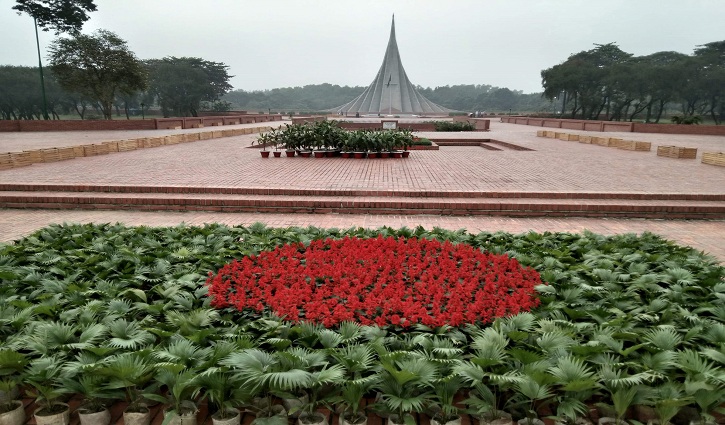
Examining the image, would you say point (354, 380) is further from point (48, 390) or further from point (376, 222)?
point (376, 222)

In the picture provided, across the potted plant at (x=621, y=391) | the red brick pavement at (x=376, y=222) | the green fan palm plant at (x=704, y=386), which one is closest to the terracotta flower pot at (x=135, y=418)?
the potted plant at (x=621, y=391)

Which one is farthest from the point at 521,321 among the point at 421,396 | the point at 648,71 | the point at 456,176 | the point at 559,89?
the point at 559,89

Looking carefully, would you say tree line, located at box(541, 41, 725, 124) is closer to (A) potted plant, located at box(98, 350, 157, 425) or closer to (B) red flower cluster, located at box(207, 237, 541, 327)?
(B) red flower cluster, located at box(207, 237, 541, 327)

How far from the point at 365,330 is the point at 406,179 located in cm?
696

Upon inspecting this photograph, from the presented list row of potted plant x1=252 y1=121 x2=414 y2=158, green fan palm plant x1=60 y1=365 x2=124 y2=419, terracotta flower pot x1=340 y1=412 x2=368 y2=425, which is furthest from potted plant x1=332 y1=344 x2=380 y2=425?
row of potted plant x1=252 y1=121 x2=414 y2=158

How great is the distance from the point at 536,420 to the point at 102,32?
3642cm

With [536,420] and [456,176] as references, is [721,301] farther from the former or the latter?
[456,176]

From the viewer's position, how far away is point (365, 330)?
2.79 meters

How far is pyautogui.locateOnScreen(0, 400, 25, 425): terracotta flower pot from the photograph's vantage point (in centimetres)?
229

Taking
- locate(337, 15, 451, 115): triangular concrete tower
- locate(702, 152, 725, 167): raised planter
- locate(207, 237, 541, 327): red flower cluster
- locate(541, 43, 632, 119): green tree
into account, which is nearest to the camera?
locate(207, 237, 541, 327): red flower cluster

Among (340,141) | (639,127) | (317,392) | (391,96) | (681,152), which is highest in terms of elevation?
(391,96)

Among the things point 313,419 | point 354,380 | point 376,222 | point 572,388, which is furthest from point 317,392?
point 376,222

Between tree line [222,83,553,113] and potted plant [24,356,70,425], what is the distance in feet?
265

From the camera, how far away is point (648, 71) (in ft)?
134
